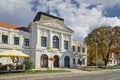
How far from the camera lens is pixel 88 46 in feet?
230

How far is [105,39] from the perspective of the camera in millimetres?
63688

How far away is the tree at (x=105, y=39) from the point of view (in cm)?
6297

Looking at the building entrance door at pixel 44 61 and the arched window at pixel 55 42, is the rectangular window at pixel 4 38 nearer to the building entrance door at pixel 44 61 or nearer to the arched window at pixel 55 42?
the building entrance door at pixel 44 61

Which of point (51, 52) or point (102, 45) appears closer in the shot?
point (51, 52)

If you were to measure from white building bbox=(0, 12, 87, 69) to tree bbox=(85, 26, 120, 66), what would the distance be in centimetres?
631

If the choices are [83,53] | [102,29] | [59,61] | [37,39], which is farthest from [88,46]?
[37,39]

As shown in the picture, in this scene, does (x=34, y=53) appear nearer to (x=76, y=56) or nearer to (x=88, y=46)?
(x=76, y=56)

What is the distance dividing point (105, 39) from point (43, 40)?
17.4m

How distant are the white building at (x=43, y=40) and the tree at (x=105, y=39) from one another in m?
6.31

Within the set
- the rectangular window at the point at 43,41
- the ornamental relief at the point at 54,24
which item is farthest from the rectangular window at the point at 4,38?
the ornamental relief at the point at 54,24

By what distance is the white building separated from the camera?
4869cm

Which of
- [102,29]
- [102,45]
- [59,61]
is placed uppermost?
[102,29]

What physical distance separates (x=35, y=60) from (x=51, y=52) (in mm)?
4922

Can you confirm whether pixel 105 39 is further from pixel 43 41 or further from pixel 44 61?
pixel 44 61
